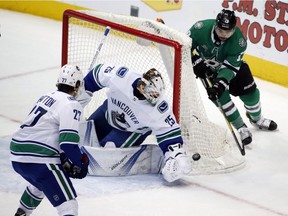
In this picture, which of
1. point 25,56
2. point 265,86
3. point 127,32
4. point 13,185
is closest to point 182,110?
point 127,32

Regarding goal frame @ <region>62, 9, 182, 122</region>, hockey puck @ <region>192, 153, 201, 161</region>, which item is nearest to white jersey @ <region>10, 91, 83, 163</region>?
goal frame @ <region>62, 9, 182, 122</region>

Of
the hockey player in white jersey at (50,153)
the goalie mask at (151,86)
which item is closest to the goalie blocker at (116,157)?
the goalie mask at (151,86)

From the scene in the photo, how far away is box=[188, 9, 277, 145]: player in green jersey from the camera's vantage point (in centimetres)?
515

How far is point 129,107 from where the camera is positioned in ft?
15.5

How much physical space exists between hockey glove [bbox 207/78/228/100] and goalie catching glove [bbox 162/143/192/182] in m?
0.61

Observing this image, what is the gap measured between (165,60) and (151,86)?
650 mm

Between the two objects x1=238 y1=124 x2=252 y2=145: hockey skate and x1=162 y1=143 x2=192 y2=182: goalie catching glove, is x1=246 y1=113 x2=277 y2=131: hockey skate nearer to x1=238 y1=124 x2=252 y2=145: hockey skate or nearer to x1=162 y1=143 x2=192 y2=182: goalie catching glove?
x1=238 y1=124 x2=252 y2=145: hockey skate

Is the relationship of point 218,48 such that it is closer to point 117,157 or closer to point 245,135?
point 245,135

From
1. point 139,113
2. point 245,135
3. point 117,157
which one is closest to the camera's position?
point 139,113

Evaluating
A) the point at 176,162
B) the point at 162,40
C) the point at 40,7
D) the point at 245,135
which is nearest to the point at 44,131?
the point at 176,162

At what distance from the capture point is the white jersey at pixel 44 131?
12.4 feet

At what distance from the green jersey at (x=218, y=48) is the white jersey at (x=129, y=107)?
696mm

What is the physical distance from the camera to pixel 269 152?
544 centimetres

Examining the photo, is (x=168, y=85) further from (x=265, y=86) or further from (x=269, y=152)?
(x=265, y=86)
